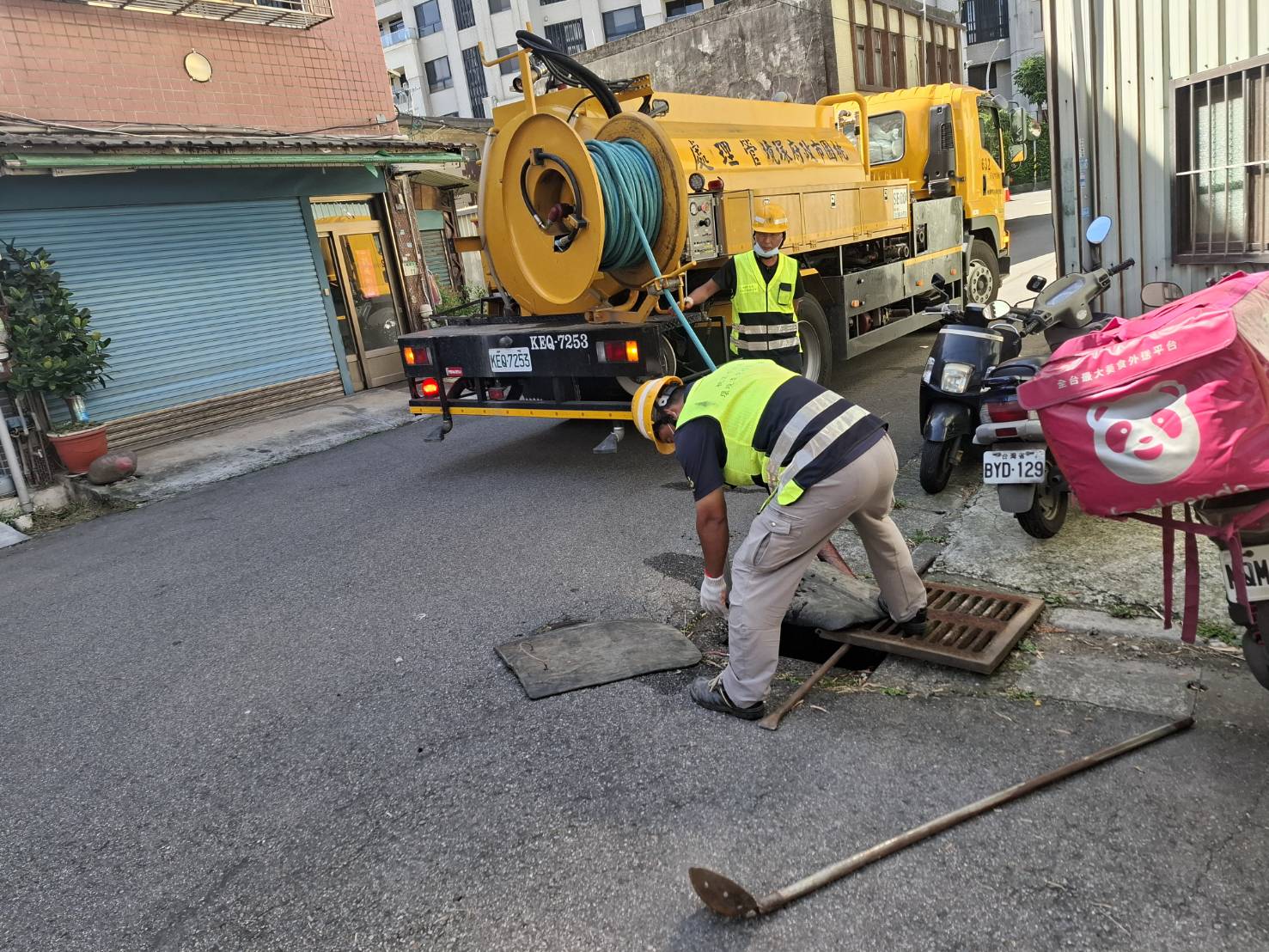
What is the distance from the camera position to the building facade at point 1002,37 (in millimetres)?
38219

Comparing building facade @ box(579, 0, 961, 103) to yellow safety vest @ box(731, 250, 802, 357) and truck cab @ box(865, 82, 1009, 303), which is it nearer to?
truck cab @ box(865, 82, 1009, 303)

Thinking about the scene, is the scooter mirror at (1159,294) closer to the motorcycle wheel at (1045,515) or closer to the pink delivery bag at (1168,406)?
the motorcycle wheel at (1045,515)

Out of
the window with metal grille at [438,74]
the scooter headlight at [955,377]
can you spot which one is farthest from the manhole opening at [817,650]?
the window with metal grille at [438,74]

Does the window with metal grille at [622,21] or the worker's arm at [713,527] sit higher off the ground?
the window with metal grille at [622,21]

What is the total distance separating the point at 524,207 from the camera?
6.21 meters

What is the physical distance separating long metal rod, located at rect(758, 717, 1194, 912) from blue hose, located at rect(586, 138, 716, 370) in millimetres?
3654

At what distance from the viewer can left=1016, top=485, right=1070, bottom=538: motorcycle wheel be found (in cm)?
418

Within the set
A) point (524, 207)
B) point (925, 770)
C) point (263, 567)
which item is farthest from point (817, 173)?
point (925, 770)

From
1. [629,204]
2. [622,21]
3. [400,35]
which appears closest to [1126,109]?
[629,204]

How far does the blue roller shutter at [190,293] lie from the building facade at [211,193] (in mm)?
17

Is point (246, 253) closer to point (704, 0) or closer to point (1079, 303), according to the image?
point (1079, 303)

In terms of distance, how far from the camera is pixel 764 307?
5.72 meters

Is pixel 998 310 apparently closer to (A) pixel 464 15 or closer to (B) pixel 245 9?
(B) pixel 245 9

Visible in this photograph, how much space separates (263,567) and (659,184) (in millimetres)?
3522
